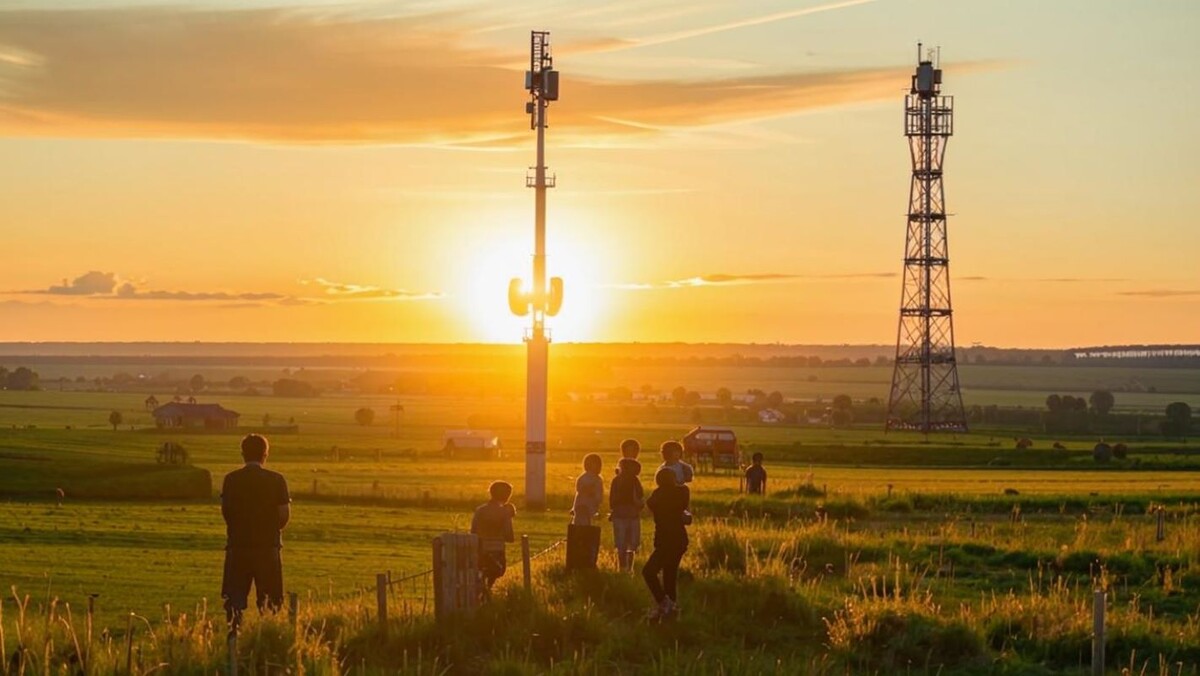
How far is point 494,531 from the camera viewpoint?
20500mm

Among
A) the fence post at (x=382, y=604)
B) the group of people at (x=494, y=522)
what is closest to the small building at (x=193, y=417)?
the group of people at (x=494, y=522)

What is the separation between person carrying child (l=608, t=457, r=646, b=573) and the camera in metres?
22.2

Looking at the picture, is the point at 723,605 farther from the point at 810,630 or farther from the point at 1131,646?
the point at 1131,646

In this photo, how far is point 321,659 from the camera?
15.6 meters

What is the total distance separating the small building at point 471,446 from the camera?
98381 mm

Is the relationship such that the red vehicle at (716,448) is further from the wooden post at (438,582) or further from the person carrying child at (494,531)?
the wooden post at (438,582)

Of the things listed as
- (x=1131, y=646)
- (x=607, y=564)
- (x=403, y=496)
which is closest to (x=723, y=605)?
(x=607, y=564)

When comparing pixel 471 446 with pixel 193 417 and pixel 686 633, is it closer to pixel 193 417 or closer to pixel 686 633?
pixel 193 417

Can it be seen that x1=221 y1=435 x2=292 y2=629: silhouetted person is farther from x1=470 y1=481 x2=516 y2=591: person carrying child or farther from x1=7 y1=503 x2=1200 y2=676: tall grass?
x1=470 y1=481 x2=516 y2=591: person carrying child

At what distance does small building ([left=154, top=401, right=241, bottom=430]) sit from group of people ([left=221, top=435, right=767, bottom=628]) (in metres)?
112

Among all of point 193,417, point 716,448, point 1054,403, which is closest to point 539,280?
point 716,448

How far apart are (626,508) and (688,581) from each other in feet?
4.28

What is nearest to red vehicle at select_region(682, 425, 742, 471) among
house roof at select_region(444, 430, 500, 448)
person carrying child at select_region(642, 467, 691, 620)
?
house roof at select_region(444, 430, 500, 448)

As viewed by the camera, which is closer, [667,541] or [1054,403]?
[667,541]
